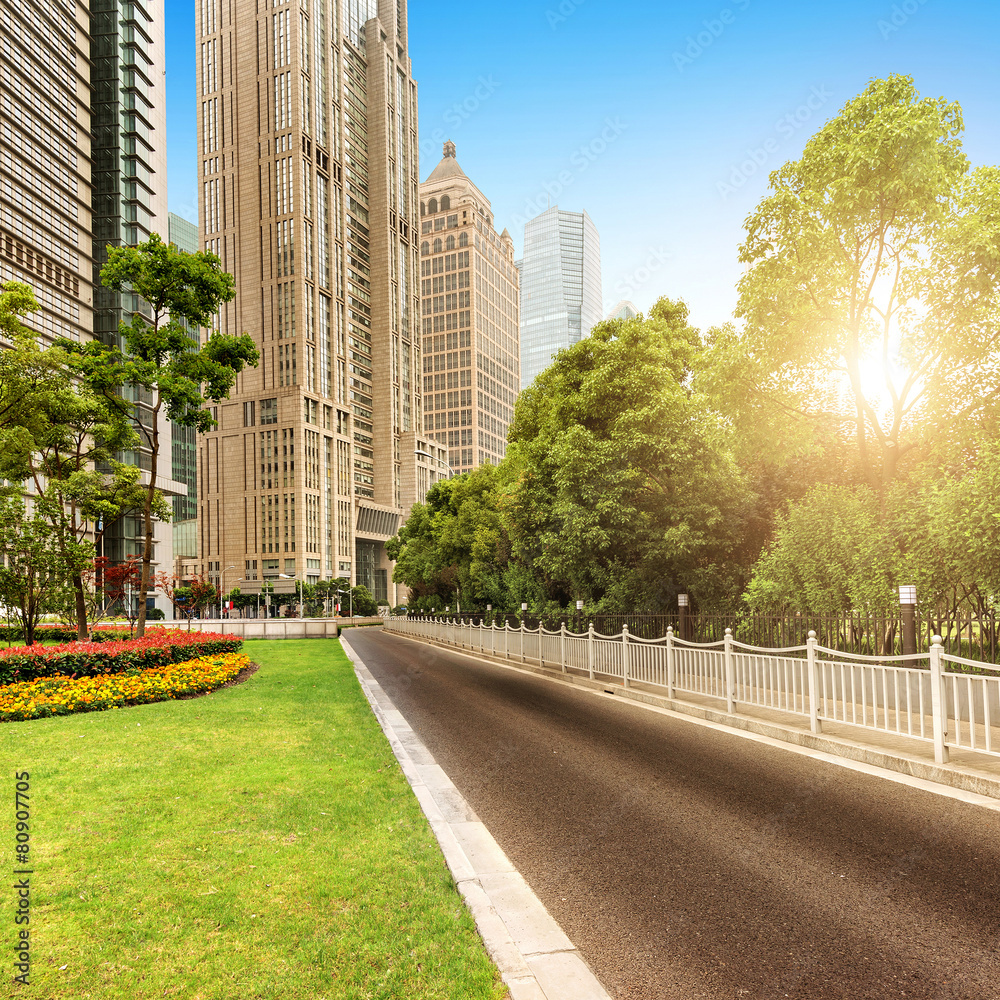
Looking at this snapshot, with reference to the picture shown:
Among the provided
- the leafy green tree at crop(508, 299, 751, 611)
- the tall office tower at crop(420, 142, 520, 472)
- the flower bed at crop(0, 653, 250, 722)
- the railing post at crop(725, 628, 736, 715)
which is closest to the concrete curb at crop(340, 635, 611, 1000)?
the railing post at crop(725, 628, 736, 715)

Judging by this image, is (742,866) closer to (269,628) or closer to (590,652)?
(590,652)

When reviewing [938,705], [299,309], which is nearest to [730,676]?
[938,705]

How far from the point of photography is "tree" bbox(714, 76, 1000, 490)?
13281 millimetres

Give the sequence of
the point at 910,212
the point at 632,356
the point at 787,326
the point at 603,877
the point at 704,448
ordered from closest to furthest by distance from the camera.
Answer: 1. the point at 603,877
2. the point at 910,212
3. the point at 787,326
4. the point at 704,448
5. the point at 632,356

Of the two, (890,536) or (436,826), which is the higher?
(890,536)

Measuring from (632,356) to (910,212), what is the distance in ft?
31.3

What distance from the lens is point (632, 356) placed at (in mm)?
22984

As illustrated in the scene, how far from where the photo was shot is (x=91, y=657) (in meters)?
15.2

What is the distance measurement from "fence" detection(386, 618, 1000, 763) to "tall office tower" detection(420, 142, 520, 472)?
137930 mm

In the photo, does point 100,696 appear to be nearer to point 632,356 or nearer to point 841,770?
point 841,770

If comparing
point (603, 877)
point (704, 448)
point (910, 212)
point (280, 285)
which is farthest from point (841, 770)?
point (280, 285)

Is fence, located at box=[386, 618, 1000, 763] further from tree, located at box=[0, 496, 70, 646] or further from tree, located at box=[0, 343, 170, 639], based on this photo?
tree, located at box=[0, 343, 170, 639]

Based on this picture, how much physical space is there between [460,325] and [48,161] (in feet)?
337

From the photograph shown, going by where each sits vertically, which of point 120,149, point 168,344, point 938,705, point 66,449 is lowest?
point 938,705
